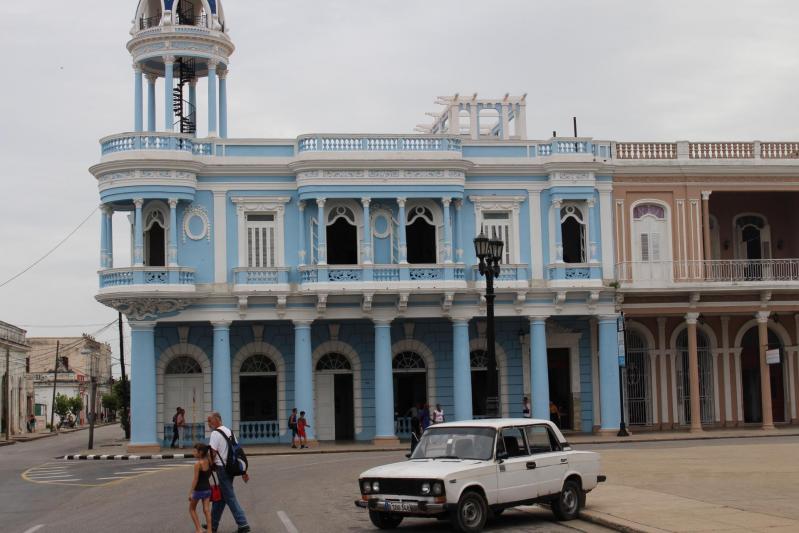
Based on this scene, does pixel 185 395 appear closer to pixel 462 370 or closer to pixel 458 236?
pixel 462 370

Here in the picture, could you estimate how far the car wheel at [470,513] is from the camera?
15.5 metres

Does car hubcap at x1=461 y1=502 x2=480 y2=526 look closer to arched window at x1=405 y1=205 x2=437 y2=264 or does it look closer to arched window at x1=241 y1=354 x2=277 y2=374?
arched window at x1=405 y1=205 x2=437 y2=264

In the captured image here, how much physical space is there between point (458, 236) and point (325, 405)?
7381 millimetres

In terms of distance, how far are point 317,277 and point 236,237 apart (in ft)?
10.2

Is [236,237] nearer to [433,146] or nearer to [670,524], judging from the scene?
[433,146]

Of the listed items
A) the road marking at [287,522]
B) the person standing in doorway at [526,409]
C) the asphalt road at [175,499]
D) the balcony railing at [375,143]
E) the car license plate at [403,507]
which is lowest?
the asphalt road at [175,499]

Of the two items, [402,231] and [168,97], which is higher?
[168,97]

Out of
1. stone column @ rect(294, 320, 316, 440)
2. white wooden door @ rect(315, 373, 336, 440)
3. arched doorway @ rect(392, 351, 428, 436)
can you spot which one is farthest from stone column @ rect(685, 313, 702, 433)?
white wooden door @ rect(315, 373, 336, 440)

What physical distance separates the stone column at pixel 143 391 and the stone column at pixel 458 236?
10.3 meters

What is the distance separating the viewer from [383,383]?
38.2 m

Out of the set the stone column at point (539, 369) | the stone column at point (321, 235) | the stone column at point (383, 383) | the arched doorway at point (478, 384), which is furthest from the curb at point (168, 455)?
the stone column at point (321, 235)

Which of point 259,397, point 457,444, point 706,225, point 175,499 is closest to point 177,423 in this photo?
point 259,397

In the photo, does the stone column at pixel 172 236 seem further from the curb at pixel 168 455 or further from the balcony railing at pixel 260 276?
the curb at pixel 168 455

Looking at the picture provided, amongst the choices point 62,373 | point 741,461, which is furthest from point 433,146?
point 62,373
